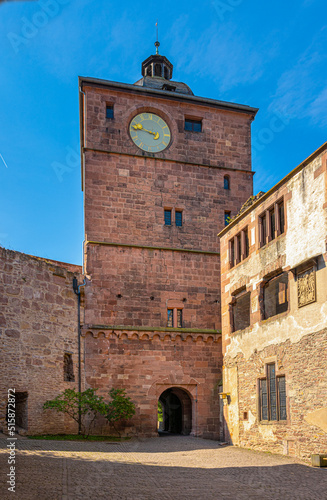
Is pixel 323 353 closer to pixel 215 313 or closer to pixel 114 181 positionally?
pixel 215 313

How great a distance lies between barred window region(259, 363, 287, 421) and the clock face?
12.8 m

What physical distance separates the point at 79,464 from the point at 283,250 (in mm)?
8030

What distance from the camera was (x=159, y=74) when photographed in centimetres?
3044

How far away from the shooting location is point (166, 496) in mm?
9086

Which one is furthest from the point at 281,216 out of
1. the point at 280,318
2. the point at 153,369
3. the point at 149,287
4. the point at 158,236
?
the point at 153,369

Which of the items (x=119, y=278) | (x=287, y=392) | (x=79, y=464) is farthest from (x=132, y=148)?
(x=79, y=464)

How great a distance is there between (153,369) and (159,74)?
55.0 feet

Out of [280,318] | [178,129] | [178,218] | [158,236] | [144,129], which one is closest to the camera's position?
[280,318]

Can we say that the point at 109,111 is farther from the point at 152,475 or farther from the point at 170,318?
the point at 152,475

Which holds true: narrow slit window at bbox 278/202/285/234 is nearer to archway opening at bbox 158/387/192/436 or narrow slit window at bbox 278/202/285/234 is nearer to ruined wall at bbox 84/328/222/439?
ruined wall at bbox 84/328/222/439

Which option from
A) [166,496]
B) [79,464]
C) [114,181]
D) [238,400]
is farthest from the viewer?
[114,181]

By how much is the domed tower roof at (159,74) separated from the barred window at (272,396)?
16588 millimetres

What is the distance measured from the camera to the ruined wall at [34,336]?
17656mm

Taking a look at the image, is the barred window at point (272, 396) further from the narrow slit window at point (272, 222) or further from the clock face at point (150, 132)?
the clock face at point (150, 132)
